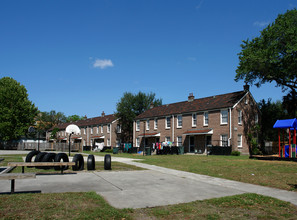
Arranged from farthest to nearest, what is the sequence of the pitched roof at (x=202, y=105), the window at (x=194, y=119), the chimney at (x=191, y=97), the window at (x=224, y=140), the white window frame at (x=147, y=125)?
the white window frame at (x=147, y=125) → the chimney at (x=191, y=97) → the window at (x=194, y=119) → the pitched roof at (x=202, y=105) → the window at (x=224, y=140)

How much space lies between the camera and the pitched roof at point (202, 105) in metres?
34.8

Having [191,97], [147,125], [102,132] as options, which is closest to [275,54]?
[191,97]

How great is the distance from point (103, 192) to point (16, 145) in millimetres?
50851

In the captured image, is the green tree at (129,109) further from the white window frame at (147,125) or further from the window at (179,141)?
the window at (179,141)

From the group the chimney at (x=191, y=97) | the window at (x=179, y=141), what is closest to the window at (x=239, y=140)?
the window at (x=179, y=141)

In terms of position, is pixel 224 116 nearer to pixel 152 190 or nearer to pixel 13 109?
pixel 152 190

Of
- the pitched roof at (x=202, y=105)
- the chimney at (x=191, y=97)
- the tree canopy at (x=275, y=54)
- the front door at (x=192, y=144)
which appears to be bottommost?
the front door at (x=192, y=144)

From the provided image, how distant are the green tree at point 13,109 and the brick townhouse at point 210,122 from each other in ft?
80.7

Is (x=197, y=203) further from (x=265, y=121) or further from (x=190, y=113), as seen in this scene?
(x=265, y=121)

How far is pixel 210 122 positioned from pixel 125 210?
3014 centimetres

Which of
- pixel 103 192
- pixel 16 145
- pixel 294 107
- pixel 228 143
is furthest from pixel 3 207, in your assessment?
pixel 16 145

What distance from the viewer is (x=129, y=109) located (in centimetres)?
5675

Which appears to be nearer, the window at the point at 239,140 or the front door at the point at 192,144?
the window at the point at 239,140

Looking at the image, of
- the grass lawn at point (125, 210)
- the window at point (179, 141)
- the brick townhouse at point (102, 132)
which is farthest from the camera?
the brick townhouse at point (102, 132)
